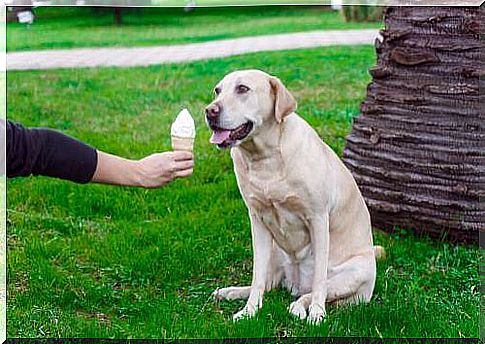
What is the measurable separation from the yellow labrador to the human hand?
225mm

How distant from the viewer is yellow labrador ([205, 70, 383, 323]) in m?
4.12

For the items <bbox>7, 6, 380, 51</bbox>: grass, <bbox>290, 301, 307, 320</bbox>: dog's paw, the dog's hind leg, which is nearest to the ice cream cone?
<bbox>290, 301, 307, 320</bbox>: dog's paw

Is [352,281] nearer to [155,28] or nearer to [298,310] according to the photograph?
[298,310]

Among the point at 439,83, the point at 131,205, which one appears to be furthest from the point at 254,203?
the point at 131,205

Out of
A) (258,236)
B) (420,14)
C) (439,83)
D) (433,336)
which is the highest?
(420,14)

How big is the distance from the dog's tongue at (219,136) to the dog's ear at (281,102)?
264 millimetres

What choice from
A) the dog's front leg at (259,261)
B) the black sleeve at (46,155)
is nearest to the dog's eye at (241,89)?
the dog's front leg at (259,261)

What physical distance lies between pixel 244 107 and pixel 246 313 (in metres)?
0.98

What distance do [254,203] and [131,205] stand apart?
2.16 m

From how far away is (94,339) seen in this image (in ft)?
13.3

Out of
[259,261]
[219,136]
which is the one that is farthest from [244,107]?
[259,261]

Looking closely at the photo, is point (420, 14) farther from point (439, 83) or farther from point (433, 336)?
point (433, 336)

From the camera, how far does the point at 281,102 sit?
13.6 feet

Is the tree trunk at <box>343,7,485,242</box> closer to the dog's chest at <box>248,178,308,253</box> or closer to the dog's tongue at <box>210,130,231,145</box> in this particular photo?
the dog's chest at <box>248,178,308,253</box>
